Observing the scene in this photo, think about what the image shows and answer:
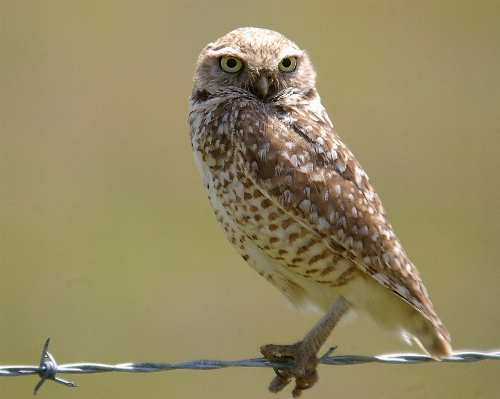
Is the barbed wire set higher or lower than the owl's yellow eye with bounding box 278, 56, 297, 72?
lower

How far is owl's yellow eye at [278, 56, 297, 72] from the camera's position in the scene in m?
5.35

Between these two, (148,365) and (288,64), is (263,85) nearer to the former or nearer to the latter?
(288,64)

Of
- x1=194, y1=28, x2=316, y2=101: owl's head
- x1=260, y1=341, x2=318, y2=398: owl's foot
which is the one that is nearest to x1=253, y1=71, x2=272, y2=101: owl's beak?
x1=194, y1=28, x2=316, y2=101: owl's head

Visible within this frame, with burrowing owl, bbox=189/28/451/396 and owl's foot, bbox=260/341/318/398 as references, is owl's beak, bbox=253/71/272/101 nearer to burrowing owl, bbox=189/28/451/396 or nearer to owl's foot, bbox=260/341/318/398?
burrowing owl, bbox=189/28/451/396

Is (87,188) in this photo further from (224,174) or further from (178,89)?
(224,174)

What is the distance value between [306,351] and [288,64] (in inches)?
73.5

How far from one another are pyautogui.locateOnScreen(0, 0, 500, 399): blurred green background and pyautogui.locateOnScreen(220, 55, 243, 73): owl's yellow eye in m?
3.24

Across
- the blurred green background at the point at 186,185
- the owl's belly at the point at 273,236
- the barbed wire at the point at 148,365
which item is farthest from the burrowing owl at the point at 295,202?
the blurred green background at the point at 186,185

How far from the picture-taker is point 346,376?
31.2 ft

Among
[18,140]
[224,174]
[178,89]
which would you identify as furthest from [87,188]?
A: [224,174]

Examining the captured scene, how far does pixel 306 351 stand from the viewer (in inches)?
197

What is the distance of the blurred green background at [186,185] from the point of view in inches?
381

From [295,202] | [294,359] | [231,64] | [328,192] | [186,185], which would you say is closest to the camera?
[295,202]

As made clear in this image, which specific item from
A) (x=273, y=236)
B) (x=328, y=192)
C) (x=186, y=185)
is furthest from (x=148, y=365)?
(x=186, y=185)
